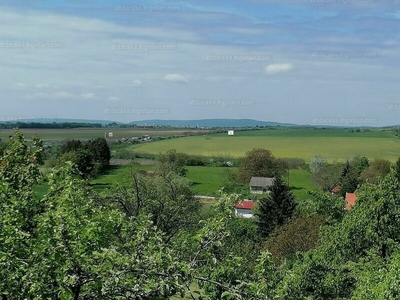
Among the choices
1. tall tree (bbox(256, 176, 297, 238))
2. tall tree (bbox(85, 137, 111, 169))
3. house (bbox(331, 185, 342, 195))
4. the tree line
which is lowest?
house (bbox(331, 185, 342, 195))

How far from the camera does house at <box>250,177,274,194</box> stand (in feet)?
271

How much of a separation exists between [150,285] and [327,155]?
397ft

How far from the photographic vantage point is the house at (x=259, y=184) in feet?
271

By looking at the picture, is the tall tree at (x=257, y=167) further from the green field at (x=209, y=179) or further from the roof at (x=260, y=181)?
the green field at (x=209, y=179)

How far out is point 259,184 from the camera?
276ft

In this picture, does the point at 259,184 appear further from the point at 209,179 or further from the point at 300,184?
the point at 209,179

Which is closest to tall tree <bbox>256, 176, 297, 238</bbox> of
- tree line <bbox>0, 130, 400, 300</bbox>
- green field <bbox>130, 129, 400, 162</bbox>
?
tree line <bbox>0, 130, 400, 300</bbox>

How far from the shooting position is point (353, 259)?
19.0 metres

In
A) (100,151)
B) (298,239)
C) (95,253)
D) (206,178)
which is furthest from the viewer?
(100,151)

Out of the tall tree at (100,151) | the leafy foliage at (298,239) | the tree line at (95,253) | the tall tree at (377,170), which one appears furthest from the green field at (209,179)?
the tree line at (95,253)

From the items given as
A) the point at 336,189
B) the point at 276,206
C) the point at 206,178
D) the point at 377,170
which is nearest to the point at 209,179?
the point at 206,178

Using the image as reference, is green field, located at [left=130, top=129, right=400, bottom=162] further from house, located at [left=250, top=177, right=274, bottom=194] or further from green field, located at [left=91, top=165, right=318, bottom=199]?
house, located at [left=250, top=177, right=274, bottom=194]

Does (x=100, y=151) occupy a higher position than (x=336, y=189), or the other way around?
(x=100, y=151)

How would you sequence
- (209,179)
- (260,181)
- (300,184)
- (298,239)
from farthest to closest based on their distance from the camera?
(209,179) → (300,184) → (260,181) → (298,239)
